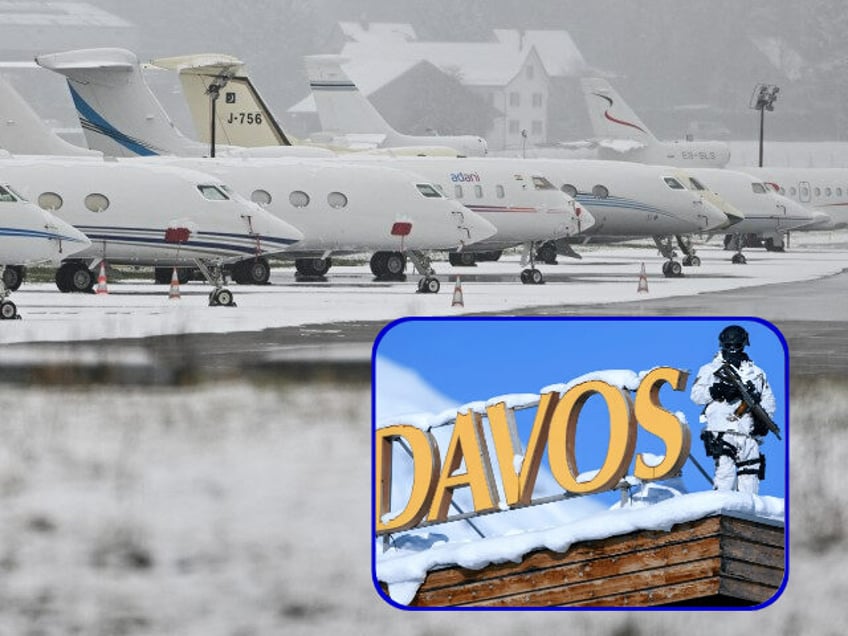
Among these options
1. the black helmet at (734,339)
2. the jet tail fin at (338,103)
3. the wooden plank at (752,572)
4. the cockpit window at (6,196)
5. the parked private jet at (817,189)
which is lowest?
the wooden plank at (752,572)

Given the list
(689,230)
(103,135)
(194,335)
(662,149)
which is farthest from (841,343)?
(662,149)

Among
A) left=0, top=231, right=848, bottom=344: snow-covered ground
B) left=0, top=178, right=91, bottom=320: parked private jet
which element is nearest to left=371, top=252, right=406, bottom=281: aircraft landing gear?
left=0, top=231, right=848, bottom=344: snow-covered ground

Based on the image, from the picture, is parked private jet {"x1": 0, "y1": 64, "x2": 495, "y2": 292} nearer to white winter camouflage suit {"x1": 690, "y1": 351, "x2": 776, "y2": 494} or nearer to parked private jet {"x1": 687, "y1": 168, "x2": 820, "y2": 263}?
parked private jet {"x1": 687, "y1": 168, "x2": 820, "y2": 263}

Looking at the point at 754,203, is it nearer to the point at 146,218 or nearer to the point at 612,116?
the point at 146,218

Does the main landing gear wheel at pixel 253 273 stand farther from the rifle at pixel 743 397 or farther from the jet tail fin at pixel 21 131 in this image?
the rifle at pixel 743 397

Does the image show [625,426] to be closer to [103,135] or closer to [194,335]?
[194,335]

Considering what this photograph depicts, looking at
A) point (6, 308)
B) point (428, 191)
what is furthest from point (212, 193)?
point (6, 308)

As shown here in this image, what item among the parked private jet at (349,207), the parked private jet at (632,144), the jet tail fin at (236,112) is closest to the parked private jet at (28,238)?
the parked private jet at (349,207)

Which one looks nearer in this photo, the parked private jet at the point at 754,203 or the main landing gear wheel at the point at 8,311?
the main landing gear wheel at the point at 8,311
